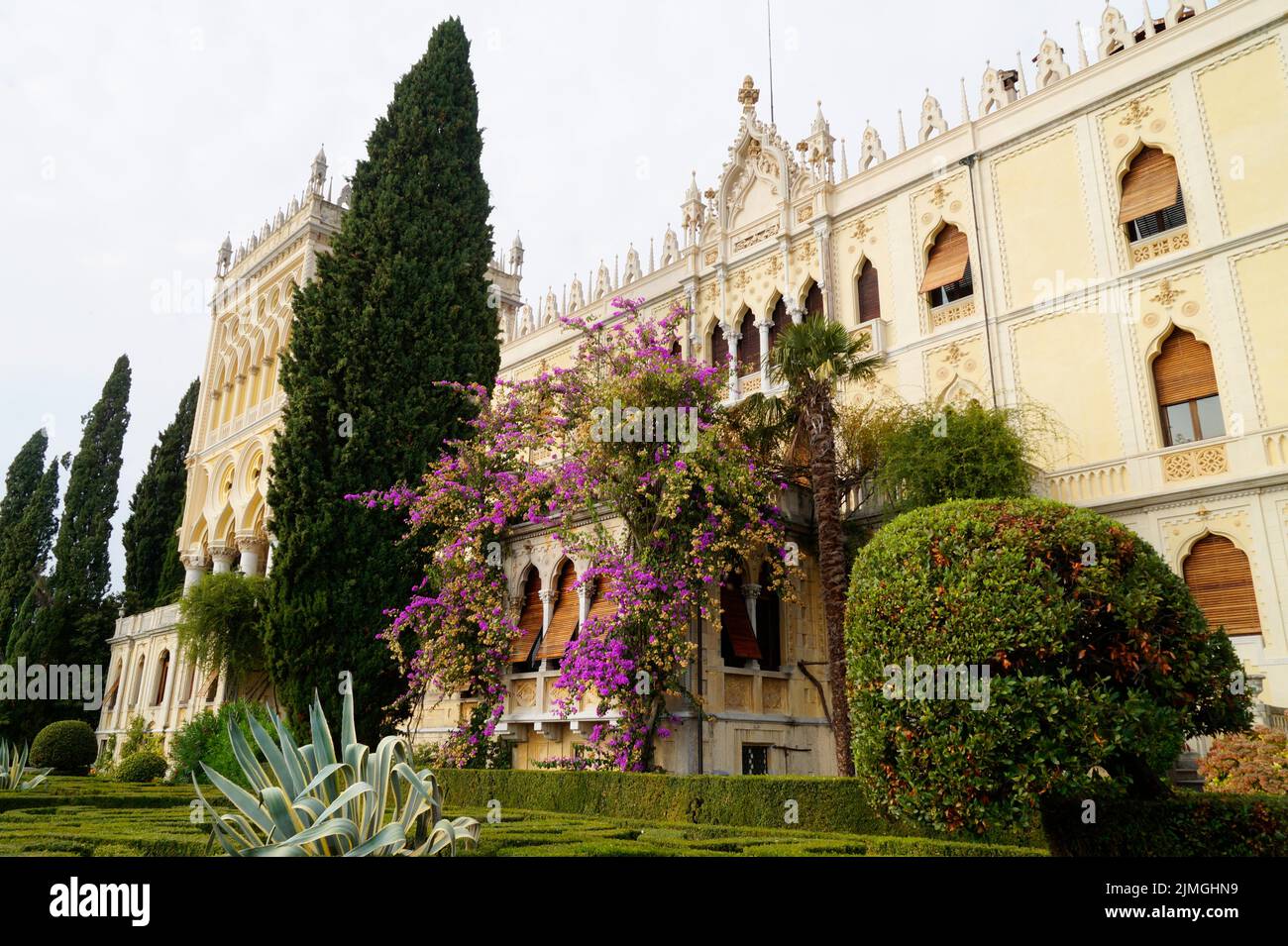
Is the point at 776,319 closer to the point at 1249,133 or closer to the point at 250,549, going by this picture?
the point at 1249,133

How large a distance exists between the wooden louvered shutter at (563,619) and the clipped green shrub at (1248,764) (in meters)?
9.28

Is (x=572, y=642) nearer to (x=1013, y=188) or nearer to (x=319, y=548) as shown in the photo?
(x=319, y=548)

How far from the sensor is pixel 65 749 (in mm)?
26859

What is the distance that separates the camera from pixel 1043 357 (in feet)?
55.9

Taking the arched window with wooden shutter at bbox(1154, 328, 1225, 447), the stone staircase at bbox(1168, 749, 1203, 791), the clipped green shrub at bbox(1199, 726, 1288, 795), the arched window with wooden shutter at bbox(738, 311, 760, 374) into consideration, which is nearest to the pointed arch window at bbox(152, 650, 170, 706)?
the arched window with wooden shutter at bbox(738, 311, 760, 374)

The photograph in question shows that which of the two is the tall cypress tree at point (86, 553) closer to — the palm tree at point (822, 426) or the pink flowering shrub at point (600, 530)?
the pink flowering shrub at point (600, 530)

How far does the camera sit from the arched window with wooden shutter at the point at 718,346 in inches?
886

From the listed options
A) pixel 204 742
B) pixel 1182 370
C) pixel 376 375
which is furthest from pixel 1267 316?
pixel 204 742

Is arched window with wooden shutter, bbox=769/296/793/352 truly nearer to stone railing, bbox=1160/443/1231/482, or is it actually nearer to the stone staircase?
stone railing, bbox=1160/443/1231/482

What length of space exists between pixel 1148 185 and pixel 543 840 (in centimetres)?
1618

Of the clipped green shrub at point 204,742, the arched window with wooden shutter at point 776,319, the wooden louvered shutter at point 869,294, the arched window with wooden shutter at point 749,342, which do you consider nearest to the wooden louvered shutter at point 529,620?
the clipped green shrub at point 204,742

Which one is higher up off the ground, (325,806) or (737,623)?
(737,623)

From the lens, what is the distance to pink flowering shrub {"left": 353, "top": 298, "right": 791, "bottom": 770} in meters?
13.7

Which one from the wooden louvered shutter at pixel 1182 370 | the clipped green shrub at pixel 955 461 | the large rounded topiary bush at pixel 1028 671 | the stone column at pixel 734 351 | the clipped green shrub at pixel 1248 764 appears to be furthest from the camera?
the stone column at pixel 734 351
